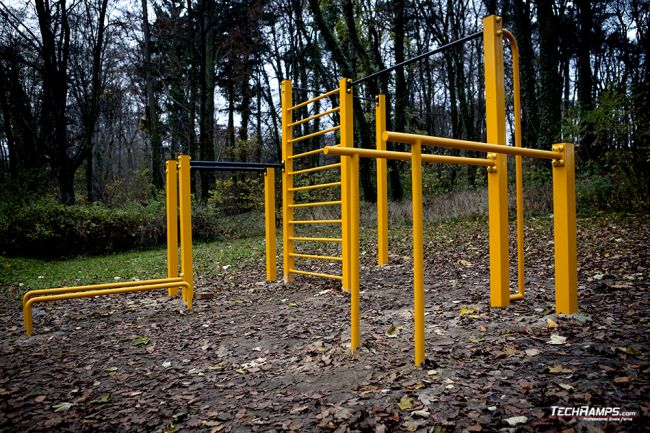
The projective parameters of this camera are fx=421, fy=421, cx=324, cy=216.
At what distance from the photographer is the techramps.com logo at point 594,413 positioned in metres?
1.60

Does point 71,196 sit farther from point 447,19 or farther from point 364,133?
point 447,19

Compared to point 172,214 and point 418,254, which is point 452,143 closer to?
point 418,254

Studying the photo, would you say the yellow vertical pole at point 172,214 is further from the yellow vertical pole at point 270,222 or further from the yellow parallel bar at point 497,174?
the yellow parallel bar at point 497,174

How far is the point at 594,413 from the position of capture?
1.64 m

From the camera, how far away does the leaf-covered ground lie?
1.84 metres

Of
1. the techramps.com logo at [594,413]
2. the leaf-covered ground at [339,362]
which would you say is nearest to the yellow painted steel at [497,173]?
the leaf-covered ground at [339,362]

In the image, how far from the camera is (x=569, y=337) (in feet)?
7.76

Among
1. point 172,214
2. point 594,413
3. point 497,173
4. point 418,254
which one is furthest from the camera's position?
point 172,214

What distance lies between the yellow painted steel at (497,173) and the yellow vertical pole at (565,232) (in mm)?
338

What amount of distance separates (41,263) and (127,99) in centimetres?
1532

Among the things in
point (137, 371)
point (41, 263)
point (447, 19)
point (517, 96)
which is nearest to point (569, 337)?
point (517, 96)

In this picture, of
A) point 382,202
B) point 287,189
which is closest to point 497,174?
point 382,202

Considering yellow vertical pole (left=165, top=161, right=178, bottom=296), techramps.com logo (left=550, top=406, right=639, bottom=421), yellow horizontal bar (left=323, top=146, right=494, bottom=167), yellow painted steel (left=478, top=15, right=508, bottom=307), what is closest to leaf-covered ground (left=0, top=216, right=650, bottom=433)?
techramps.com logo (left=550, top=406, right=639, bottom=421)

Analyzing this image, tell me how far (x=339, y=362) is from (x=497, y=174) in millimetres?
1697
